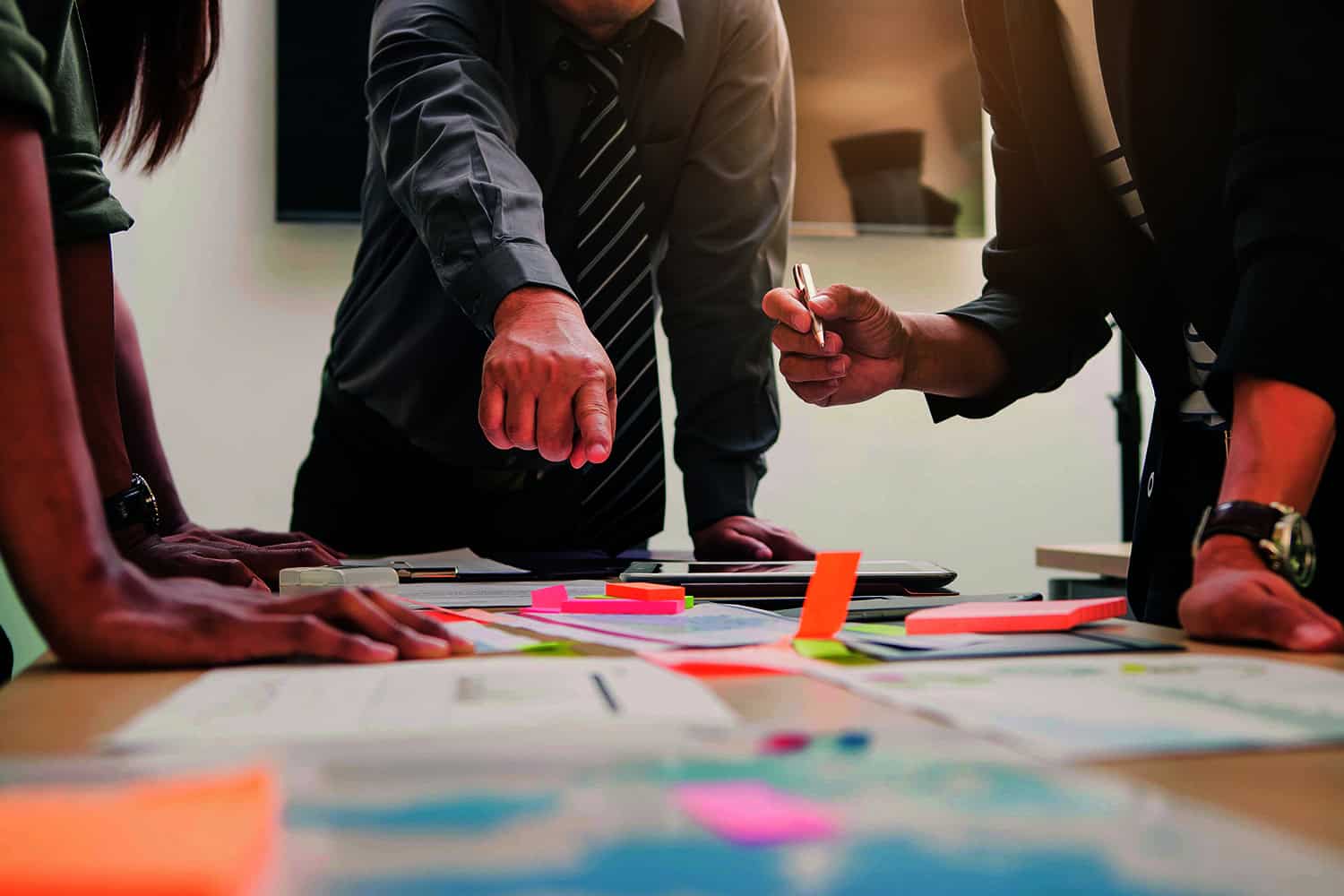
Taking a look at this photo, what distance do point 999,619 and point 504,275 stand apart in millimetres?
593

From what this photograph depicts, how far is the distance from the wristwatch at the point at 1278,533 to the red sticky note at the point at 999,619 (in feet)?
0.28

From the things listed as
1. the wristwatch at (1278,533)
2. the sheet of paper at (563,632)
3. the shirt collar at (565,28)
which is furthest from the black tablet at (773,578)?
the shirt collar at (565,28)

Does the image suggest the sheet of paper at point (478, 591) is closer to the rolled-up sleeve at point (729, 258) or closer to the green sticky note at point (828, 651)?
the green sticky note at point (828, 651)

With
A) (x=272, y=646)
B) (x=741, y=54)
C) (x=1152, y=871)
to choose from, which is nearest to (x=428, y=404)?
(x=741, y=54)

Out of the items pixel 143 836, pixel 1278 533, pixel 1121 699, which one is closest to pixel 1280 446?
pixel 1278 533

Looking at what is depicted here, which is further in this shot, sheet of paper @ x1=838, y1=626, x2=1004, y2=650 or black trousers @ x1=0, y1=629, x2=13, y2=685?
black trousers @ x1=0, y1=629, x2=13, y2=685

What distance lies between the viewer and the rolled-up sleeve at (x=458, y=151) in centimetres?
105

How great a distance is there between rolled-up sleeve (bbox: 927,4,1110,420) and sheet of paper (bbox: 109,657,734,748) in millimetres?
694

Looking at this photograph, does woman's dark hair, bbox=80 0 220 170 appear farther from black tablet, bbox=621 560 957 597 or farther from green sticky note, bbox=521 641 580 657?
green sticky note, bbox=521 641 580 657

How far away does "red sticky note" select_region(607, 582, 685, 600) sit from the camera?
0.75 metres

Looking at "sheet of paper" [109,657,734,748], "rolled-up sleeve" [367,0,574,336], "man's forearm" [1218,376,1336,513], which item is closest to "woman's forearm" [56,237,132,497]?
"rolled-up sleeve" [367,0,574,336]

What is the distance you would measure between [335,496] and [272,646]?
35.4 inches

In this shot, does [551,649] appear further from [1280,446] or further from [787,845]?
[1280,446]

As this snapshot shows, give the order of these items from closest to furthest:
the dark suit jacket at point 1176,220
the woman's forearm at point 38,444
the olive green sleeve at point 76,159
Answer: the woman's forearm at point 38,444 → the dark suit jacket at point 1176,220 → the olive green sleeve at point 76,159
